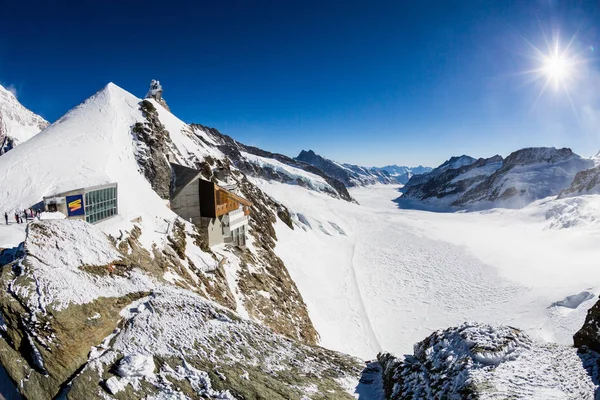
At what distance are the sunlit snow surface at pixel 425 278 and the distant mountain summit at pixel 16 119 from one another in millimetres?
180673

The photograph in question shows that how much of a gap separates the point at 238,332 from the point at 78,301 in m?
5.38

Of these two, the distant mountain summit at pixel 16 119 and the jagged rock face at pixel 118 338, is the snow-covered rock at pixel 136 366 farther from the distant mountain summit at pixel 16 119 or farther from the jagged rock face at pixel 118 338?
the distant mountain summit at pixel 16 119

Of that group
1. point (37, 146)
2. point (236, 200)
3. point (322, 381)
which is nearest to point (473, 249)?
point (236, 200)

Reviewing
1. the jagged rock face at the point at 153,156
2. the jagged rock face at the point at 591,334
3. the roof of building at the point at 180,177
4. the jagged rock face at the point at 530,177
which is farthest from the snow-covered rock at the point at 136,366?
the jagged rock face at the point at 530,177

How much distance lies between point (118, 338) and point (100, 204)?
472 inches

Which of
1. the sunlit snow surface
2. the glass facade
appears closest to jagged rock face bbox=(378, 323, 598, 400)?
the sunlit snow surface

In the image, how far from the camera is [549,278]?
39344 mm

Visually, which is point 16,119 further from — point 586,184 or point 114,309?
point 586,184

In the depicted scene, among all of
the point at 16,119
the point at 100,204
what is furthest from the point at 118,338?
the point at 16,119

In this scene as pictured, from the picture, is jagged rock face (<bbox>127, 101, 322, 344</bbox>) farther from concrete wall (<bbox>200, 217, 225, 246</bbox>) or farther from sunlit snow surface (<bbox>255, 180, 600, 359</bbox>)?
sunlit snow surface (<bbox>255, 180, 600, 359</bbox>)

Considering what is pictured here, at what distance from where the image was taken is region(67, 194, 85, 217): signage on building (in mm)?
16375

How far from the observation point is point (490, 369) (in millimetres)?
8641

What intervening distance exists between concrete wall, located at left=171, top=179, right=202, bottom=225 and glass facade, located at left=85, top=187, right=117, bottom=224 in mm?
7481

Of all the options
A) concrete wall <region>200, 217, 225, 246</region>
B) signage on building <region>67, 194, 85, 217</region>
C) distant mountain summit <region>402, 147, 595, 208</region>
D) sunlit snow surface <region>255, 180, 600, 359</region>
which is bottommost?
sunlit snow surface <region>255, 180, 600, 359</region>
